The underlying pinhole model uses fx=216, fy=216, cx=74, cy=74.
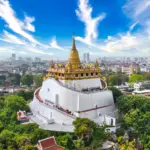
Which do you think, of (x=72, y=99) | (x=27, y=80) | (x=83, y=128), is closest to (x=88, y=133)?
(x=83, y=128)

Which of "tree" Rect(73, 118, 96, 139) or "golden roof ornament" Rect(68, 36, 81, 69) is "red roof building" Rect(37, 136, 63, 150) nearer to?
"tree" Rect(73, 118, 96, 139)

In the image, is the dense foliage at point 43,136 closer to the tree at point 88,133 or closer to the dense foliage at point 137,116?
the tree at point 88,133

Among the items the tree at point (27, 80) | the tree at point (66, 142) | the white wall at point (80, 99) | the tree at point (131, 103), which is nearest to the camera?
the tree at point (66, 142)

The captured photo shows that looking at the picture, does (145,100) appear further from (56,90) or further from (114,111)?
(56,90)

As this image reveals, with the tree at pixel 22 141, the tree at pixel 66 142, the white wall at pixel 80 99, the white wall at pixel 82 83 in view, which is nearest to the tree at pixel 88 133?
the tree at pixel 66 142

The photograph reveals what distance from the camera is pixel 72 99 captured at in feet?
57.2

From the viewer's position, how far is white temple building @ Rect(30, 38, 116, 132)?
16.6 meters

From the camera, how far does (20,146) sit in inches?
480

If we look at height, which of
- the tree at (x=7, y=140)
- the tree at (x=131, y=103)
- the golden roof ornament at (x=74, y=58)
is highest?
the golden roof ornament at (x=74, y=58)

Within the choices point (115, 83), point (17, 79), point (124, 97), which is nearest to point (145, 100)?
point (124, 97)

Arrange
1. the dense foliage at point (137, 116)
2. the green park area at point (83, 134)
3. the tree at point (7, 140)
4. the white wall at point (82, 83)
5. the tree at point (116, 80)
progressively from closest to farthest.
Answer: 1. the tree at point (7, 140)
2. the green park area at point (83, 134)
3. the dense foliage at point (137, 116)
4. the white wall at point (82, 83)
5. the tree at point (116, 80)

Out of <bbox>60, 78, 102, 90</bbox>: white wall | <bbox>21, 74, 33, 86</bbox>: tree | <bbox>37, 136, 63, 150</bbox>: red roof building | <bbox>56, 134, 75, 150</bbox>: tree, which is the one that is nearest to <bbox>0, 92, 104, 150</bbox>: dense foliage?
<bbox>56, 134, 75, 150</bbox>: tree

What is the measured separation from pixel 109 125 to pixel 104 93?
10.4 ft

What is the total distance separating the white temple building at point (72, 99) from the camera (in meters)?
16.6
